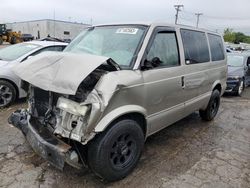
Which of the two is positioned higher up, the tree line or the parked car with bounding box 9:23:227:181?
the parked car with bounding box 9:23:227:181

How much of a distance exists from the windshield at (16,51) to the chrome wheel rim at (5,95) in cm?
86

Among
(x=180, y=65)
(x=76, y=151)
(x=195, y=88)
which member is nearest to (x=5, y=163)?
(x=76, y=151)

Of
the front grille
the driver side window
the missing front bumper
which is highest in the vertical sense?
the driver side window

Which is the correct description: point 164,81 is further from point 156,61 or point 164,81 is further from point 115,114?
point 115,114

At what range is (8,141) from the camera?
4430 millimetres

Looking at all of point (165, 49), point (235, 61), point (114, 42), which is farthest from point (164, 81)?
point (235, 61)

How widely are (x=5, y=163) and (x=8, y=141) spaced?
770 millimetres

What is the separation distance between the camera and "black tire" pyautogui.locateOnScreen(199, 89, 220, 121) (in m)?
5.79

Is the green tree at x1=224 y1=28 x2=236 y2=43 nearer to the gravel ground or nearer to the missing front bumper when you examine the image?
the gravel ground

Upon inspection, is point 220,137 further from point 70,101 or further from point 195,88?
point 70,101

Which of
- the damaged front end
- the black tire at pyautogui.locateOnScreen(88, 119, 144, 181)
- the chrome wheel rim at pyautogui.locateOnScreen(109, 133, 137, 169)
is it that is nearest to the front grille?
the damaged front end

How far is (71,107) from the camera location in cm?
288

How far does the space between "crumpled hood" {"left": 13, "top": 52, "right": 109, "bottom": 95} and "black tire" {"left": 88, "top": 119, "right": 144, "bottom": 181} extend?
677mm

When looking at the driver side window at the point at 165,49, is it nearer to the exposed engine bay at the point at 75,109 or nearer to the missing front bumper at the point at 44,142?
the exposed engine bay at the point at 75,109
